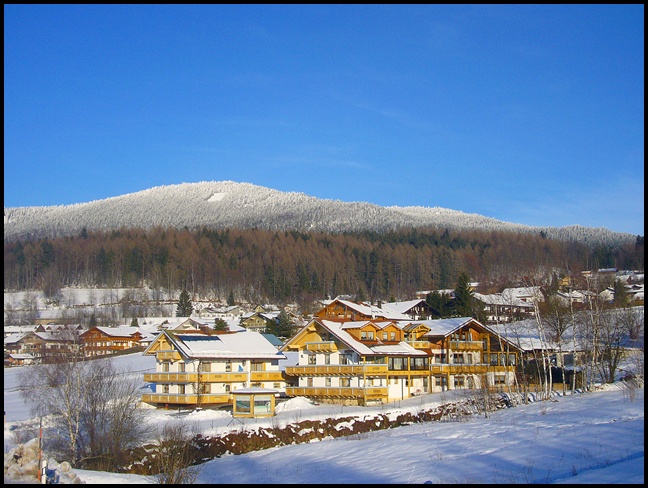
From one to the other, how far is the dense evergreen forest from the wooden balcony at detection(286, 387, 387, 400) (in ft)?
305

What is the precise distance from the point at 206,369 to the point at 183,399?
122 inches

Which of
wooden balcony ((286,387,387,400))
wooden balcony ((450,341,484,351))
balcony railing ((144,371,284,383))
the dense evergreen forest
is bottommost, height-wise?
wooden balcony ((286,387,387,400))

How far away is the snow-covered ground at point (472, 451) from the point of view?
22656 millimetres

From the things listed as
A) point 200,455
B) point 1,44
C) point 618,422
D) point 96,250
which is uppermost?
point 96,250

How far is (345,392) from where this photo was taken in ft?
176

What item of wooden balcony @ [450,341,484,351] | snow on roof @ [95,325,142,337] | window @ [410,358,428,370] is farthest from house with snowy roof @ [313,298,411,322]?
snow on roof @ [95,325,142,337]

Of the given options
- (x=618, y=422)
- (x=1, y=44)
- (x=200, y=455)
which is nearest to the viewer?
(x=1, y=44)

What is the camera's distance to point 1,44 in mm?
14977

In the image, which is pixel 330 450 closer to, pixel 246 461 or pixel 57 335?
pixel 246 461

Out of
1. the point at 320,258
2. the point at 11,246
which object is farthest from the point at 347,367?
the point at 11,246

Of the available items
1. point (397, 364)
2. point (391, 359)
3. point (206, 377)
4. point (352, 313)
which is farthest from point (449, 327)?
point (206, 377)

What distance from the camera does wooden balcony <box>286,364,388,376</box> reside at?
53.9m

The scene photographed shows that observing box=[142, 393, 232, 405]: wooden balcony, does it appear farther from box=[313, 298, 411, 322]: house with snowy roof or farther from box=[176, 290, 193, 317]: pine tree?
box=[176, 290, 193, 317]: pine tree

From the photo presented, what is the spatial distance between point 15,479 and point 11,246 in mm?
175652
